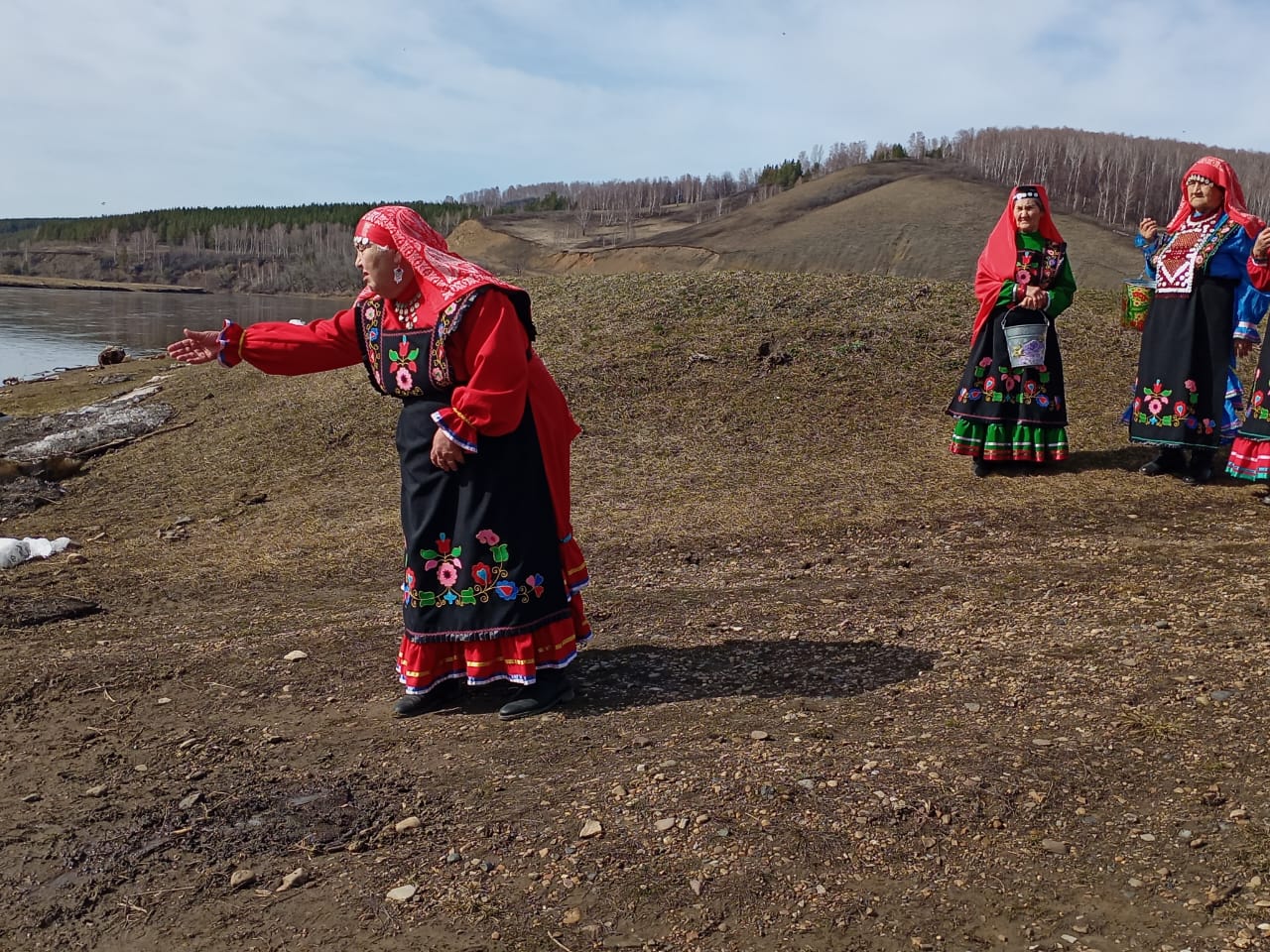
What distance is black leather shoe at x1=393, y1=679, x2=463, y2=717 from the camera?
4448 mm

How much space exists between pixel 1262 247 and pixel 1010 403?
1900mm

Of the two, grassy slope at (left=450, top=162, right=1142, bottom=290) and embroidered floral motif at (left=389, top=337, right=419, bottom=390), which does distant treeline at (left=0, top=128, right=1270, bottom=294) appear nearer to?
grassy slope at (left=450, top=162, right=1142, bottom=290)

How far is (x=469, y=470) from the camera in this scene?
4258 millimetres

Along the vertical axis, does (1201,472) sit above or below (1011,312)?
below

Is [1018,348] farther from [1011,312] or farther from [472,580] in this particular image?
[472,580]

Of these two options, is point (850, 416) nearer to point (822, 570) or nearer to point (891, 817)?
point (822, 570)

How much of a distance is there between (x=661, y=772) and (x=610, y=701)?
82 centimetres

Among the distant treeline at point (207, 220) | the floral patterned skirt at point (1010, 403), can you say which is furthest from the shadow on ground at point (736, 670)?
the distant treeline at point (207, 220)

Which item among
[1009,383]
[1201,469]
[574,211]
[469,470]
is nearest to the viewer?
[469,470]

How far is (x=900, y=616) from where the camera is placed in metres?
5.31

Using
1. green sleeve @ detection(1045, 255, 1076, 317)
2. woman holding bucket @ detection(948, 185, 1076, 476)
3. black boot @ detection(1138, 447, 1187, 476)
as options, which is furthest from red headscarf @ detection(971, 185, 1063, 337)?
Answer: black boot @ detection(1138, 447, 1187, 476)

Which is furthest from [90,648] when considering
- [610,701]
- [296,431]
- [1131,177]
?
[1131,177]

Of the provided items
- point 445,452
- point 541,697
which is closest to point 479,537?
point 445,452

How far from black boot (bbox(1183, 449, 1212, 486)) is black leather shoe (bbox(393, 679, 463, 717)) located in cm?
558
